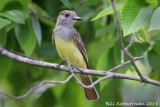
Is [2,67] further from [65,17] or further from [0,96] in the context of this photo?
[0,96]

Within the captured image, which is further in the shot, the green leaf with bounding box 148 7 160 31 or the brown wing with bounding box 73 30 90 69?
the brown wing with bounding box 73 30 90 69

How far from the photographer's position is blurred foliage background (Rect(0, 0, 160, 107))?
316cm

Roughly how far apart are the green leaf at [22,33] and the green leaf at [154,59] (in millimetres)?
1446

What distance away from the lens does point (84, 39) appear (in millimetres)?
5102

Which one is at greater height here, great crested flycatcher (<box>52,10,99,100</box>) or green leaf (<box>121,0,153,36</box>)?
green leaf (<box>121,0,153,36</box>)

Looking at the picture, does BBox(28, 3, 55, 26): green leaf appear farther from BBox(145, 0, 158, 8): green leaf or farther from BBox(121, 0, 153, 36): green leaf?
BBox(145, 0, 158, 8): green leaf

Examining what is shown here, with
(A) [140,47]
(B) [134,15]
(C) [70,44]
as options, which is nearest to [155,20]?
(B) [134,15]

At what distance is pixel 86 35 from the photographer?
5121mm

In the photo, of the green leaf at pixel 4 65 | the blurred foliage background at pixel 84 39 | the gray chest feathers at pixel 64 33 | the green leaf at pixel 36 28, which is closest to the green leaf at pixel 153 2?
the blurred foliage background at pixel 84 39

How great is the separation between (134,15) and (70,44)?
Answer: 4.90 feet

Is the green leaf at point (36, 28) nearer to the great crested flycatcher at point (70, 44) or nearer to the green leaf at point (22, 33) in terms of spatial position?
the green leaf at point (22, 33)

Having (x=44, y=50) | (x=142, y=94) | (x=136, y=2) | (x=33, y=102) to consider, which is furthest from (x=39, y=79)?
(x=136, y=2)

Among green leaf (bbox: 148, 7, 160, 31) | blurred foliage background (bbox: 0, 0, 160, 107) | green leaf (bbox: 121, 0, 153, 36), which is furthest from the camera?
blurred foliage background (bbox: 0, 0, 160, 107)

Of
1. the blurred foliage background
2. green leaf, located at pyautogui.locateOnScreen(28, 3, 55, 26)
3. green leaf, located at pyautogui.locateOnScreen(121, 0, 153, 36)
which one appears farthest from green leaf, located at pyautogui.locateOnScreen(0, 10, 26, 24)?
green leaf, located at pyautogui.locateOnScreen(121, 0, 153, 36)
